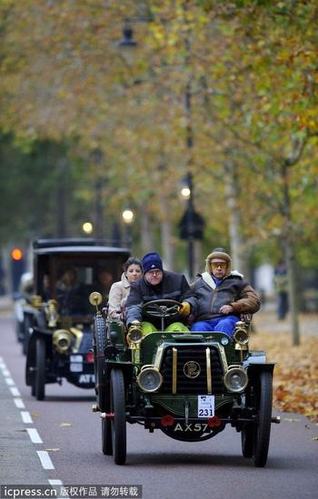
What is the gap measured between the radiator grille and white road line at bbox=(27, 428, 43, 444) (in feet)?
8.46

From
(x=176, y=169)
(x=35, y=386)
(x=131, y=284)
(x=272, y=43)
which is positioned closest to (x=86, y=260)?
(x=35, y=386)

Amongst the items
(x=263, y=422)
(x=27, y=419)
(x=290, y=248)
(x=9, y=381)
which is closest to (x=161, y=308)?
(x=263, y=422)

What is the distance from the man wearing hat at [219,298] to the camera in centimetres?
1540

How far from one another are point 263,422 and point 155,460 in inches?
49.0

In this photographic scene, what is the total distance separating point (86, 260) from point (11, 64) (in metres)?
Answer: 20.1

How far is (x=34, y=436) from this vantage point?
17.4m

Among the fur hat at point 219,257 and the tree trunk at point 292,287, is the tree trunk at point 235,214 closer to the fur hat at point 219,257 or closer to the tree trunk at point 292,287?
the tree trunk at point 292,287

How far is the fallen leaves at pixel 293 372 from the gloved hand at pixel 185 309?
0.96m

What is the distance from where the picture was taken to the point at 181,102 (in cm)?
4084

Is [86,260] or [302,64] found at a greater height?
Result: [302,64]

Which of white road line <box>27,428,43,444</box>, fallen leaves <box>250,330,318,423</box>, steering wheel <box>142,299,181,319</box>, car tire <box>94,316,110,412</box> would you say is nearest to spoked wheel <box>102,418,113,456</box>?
car tire <box>94,316,110,412</box>

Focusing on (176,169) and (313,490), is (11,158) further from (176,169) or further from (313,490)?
(313,490)

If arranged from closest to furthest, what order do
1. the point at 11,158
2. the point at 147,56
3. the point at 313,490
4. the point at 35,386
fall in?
the point at 313,490
the point at 35,386
the point at 147,56
the point at 11,158

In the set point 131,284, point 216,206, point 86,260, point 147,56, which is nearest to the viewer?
point 131,284
